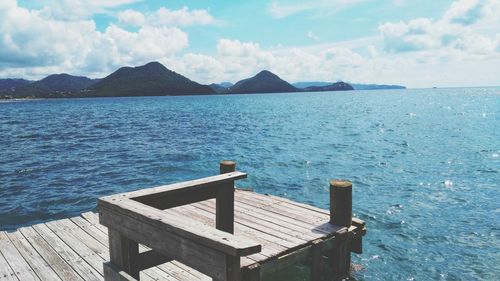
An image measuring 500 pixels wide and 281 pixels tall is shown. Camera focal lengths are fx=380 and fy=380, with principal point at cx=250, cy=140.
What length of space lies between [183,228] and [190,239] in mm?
146

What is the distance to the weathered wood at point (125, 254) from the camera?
4.85 m

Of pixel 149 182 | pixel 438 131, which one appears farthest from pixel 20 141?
pixel 438 131

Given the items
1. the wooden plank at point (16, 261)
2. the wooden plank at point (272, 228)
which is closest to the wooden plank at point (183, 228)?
the wooden plank at point (16, 261)

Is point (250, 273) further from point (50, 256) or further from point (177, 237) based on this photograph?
point (50, 256)

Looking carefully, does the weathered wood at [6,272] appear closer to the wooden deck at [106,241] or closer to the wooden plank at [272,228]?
the wooden deck at [106,241]

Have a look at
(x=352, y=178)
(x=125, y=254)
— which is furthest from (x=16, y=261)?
(x=352, y=178)

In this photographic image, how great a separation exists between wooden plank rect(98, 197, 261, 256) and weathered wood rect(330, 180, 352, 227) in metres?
5.52

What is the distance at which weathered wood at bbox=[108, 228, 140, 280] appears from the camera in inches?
191

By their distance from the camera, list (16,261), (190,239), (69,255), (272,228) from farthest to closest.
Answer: (272,228), (69,255), (16,261), (190,239)

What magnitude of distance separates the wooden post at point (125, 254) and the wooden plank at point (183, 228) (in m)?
0.35

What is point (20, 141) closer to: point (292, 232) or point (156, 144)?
point (156, 144)

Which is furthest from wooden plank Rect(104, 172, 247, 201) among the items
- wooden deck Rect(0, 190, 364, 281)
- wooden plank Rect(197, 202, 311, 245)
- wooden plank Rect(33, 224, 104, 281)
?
wooden plank Rect(33, 224, 104, 281)

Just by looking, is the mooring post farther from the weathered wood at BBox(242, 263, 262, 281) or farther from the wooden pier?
the weathered wood at BBox(242, 263, 262, 281)

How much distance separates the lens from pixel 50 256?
8.17 meters
